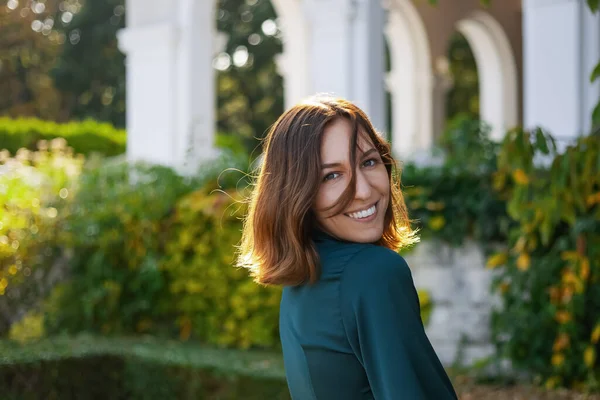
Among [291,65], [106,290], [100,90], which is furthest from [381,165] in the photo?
[100,90]

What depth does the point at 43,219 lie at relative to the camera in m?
6.83

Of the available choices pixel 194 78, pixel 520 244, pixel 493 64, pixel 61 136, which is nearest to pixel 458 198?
pixel 520 244

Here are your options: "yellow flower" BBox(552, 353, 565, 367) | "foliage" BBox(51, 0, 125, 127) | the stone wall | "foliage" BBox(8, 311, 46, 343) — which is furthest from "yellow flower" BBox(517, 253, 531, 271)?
"foliage" BBox(51, 0, 125, 127)

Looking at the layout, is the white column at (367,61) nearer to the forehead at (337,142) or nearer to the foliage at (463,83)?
the forehead at (337,142)

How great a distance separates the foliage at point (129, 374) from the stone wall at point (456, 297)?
1358 mm

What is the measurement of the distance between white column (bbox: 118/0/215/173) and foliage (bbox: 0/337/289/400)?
2801 mm

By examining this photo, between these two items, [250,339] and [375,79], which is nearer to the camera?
[250,339]

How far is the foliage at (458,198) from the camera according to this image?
5879 millimetres

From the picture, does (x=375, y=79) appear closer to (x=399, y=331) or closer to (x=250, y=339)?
(x=250, y=339)

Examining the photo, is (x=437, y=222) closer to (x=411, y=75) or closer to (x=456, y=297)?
(x=456, y=297)

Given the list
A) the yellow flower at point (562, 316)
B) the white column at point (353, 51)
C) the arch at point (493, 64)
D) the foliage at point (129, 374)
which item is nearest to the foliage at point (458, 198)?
the yellow flower at point (562, 316)

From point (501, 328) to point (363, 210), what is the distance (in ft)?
14.0

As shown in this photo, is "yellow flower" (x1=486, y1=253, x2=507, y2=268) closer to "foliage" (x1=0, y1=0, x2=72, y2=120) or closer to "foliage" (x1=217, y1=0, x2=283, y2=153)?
"foliage" (x1=217, y1=0, x2=283, y2=153)

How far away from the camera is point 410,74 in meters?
11.5
